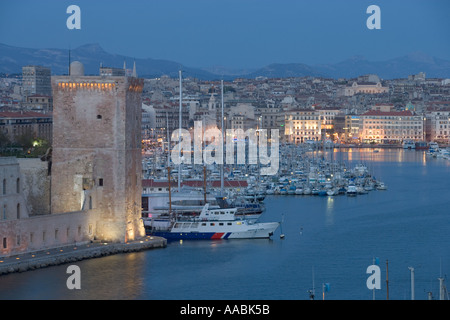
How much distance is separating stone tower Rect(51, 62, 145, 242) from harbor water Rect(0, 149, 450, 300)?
3.00 feet

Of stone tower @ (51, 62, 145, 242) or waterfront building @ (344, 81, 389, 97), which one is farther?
waterfront building @ (344, 81, 389, 97)

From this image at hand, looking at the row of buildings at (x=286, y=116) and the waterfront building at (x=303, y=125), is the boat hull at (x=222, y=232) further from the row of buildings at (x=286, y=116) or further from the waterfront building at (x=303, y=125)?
the waterfront building at (x=303, y=125)

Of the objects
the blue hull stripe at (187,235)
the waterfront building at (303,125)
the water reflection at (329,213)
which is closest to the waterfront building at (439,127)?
the waterfront building at (303,125)

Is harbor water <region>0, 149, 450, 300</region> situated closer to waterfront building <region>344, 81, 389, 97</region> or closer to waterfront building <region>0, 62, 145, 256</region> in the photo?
waterfront building <region>0, 62, 145, 256</region>

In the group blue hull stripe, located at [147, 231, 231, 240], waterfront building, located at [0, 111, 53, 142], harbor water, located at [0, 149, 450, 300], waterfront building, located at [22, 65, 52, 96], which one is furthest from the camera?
waterfront building, located at [22, 65, 52, 96]

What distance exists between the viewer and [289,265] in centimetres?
1814

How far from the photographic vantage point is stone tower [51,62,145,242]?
18.4 m

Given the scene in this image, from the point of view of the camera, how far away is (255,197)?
28.2 m

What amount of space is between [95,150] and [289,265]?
3.68 metres

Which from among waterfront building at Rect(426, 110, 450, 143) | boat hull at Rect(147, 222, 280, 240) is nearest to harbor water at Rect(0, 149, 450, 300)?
boat hull at Rect(147, 222, 280, 240)

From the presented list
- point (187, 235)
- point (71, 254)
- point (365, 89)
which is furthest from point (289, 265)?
point (365, 89)

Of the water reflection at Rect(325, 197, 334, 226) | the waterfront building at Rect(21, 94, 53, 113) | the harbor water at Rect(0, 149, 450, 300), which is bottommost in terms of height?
the harbor water at Rect(0, 149, 450, 300)

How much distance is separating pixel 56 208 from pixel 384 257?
557 centimetres

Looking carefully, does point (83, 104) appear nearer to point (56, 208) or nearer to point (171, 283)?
point (56, 208)
